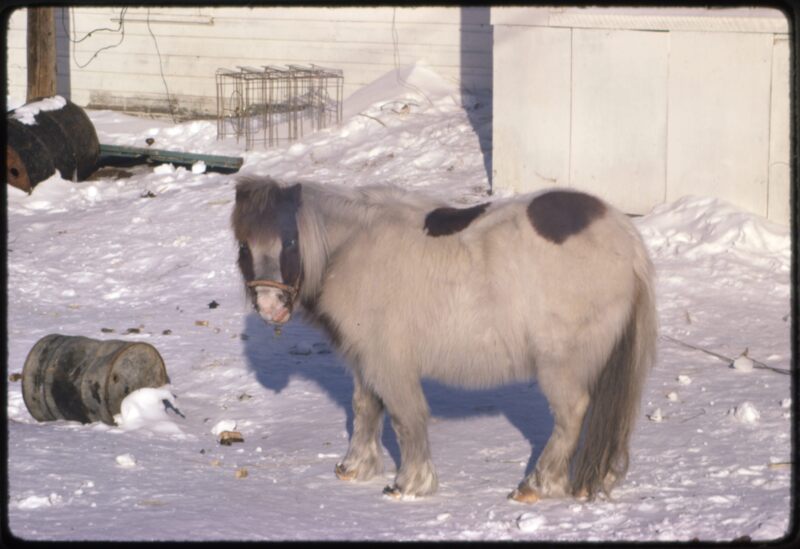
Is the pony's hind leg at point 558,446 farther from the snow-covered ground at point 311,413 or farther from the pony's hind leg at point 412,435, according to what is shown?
the pony's hind leg at point 412,435

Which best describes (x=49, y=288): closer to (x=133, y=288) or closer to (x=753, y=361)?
(x=133, y=288)

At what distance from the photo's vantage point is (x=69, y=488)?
22.1 feet

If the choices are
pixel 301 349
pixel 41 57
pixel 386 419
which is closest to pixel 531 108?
pixel 301 349

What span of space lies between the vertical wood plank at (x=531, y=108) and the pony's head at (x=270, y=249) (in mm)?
6668

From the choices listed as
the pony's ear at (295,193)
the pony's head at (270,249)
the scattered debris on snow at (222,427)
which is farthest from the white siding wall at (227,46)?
the pony's head at (270,249)

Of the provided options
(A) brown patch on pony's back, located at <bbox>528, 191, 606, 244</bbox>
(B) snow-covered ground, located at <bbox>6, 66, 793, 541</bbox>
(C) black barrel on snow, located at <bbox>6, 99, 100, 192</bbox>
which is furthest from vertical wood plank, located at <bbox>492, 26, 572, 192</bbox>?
(A) brown patch on pony's back, located at <bbox>528, 191, 606, 244</bbox>

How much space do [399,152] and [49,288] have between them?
5115 mm

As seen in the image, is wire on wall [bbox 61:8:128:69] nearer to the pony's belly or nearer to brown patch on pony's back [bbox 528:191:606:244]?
the pony's belly

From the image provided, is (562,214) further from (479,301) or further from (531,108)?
(531,108)

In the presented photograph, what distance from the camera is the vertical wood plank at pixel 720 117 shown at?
36.8 ft

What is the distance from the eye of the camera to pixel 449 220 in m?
6.66

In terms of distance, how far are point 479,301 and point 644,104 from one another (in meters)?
6.24

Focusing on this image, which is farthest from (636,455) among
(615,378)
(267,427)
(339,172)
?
(339,172)

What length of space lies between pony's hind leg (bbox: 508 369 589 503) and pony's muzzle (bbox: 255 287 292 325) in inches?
57.3
